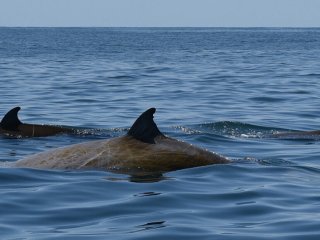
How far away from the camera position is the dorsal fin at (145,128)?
11.5 metres

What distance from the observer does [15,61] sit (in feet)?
165

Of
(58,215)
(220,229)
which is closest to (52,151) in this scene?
(58,215)

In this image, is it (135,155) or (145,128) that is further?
(135,155)

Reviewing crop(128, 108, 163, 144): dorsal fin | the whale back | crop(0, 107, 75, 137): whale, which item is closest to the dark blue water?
the whale back

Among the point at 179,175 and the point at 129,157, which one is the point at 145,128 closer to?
the point at 129,157

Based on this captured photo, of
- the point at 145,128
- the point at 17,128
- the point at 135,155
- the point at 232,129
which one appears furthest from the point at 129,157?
the point at 232,129

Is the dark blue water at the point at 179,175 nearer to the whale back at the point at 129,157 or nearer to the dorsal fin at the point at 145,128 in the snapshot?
the whale back at the point at 129,157

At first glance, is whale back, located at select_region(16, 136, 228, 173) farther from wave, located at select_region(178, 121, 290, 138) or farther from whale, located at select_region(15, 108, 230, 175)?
wave, located at select_region(178, 121, 290, 138)

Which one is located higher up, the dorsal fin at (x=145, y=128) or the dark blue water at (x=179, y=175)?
the dorsal fin at (x=145, y=128)

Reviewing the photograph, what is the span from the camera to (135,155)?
11984 millimetres

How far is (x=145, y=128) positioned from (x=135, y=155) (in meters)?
0.43

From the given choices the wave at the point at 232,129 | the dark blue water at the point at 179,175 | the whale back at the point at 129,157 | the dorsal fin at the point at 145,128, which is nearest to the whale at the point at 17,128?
the dark blue water at the point at 179,175

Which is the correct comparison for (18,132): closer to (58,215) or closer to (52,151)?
(52,151)

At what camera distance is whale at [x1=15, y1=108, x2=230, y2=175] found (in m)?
11.9
